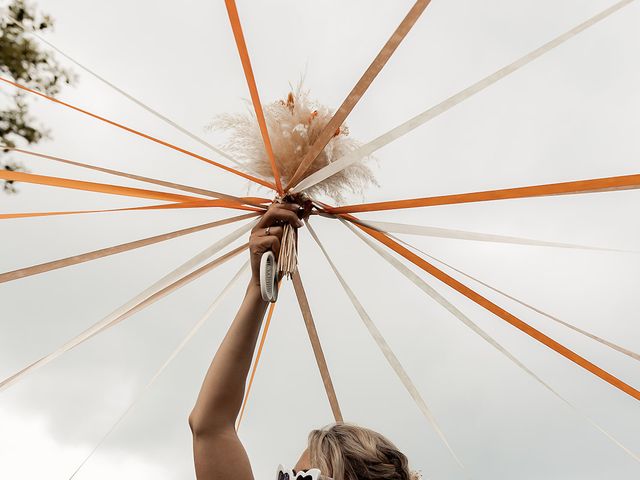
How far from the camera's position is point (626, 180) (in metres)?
1.46

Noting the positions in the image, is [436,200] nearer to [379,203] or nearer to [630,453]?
[379,203]

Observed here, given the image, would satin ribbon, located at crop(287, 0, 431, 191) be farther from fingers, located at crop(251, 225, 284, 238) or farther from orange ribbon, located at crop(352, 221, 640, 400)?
orange ribbon, located at crop(352, 221, 640, 400)

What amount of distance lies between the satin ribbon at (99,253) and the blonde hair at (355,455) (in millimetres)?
1021

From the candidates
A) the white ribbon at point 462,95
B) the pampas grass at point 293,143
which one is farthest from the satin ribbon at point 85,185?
the white ribbon at point 462,95

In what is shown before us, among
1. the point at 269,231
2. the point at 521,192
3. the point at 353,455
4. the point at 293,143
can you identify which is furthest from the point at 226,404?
the point at 521,192

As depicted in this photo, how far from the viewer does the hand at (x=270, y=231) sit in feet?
5.49

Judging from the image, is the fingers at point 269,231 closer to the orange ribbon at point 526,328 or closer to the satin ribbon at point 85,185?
the satin ribbon at point 85,185

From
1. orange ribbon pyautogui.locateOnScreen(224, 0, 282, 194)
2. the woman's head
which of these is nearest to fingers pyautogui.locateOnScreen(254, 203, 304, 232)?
orange ribbon pyautogui.locateOnScreen(224, 0, 282, 194)

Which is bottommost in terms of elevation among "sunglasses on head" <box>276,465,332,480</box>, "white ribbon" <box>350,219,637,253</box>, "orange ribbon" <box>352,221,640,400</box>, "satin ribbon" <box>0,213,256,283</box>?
"sunglasses on head" <box>276,465,332,480</box>

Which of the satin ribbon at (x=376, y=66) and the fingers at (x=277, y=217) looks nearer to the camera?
the satin ribbon at (x=376, y=66)

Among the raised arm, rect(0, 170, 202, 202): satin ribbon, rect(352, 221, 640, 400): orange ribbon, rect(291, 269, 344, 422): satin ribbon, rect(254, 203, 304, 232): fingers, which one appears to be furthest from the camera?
rect(291, 269, 344, 422): satin ribbon

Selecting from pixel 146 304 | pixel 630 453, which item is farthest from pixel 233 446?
→ pixel 630 453

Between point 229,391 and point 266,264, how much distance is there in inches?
16.5

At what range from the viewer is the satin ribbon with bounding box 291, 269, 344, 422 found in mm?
2221
